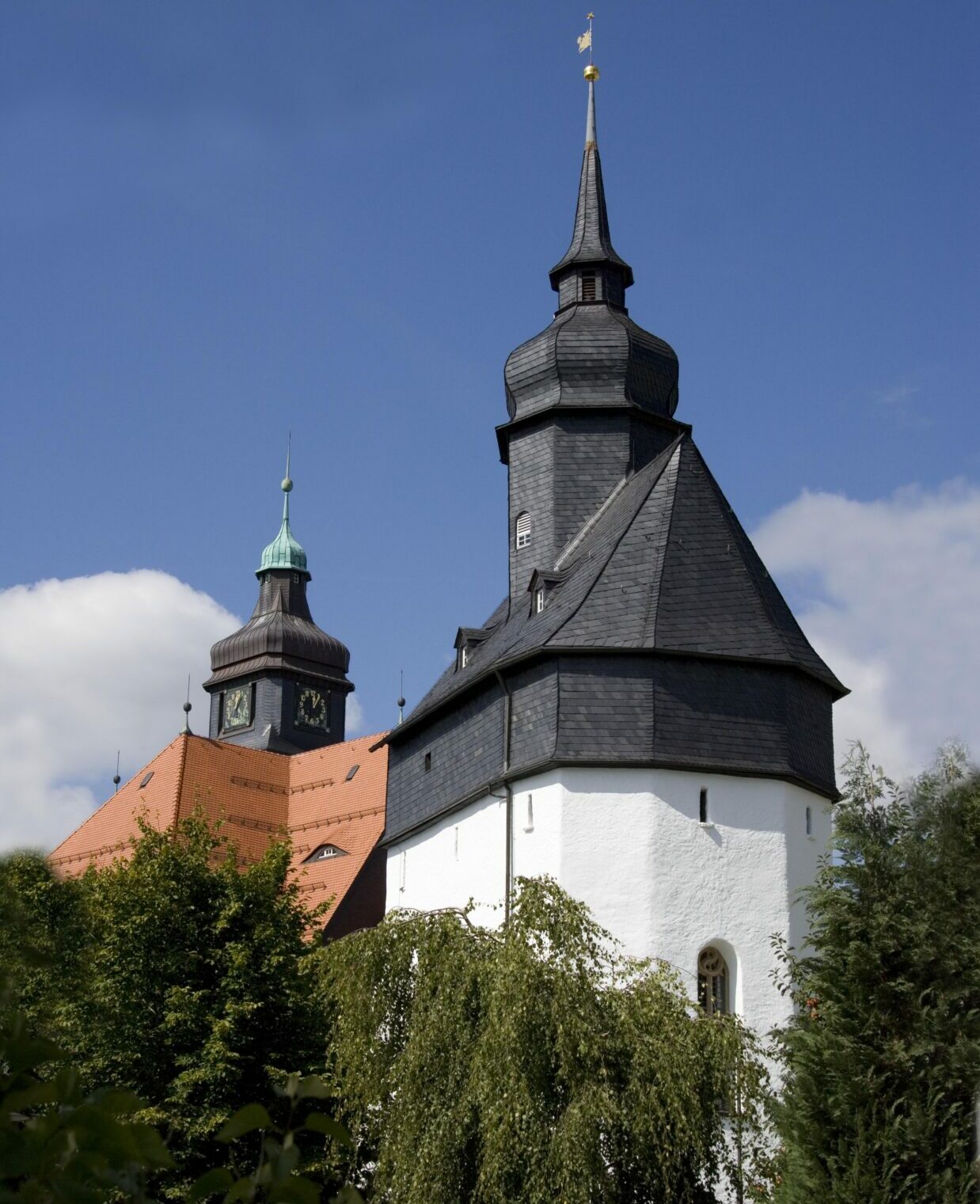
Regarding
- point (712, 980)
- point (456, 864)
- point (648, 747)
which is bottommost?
point (712, 980)

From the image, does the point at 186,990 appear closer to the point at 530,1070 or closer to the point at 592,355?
the point at 530,1070

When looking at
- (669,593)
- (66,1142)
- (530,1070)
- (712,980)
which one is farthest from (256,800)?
(66,1142)

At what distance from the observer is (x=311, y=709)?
192ft

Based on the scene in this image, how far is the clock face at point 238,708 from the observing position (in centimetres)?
5844

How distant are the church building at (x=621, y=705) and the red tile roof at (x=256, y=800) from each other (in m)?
11.0

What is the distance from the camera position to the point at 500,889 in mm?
25281

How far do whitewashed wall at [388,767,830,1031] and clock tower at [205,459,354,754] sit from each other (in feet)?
109

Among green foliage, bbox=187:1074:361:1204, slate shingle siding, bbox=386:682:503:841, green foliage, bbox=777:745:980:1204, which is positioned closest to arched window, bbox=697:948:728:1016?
slate shingle siding, bbox=386:682:503:841

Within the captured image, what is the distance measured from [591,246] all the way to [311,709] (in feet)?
92.7

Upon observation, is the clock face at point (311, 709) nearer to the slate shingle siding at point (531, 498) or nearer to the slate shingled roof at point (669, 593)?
the slate shingle siding at point (531, 498)

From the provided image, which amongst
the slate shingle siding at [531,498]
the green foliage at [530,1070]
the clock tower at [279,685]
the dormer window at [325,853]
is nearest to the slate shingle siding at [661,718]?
the slate shingle siding at [531,498]

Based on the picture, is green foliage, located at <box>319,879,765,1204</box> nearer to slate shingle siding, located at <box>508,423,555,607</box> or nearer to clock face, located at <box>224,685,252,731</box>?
slate shingle siding, located at <box>508,423,555,607</box>

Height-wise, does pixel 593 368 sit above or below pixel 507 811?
above

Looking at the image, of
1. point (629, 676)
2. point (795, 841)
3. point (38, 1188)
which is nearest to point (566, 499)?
point (629, 676)
